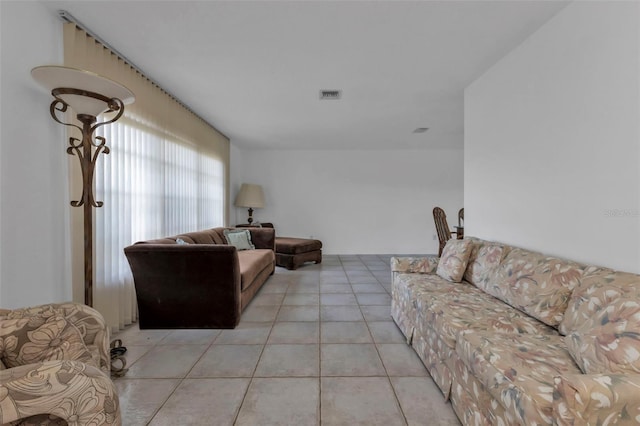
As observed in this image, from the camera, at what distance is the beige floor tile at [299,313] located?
264 centimetres

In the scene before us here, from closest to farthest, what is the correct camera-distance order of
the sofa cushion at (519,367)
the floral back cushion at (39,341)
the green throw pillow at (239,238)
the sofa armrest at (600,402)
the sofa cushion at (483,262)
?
the sofa armrest at (600,402) < the sofa cushion at (519,367) < the floral back cushion at (39,341) < the sofa cushion at (483,262) < the green throw pillow at (239,238)

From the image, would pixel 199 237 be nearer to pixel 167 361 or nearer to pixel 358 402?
pixel 167 361

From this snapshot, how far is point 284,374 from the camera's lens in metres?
1.76

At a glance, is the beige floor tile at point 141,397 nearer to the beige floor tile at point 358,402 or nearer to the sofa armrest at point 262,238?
the beige floor tile at point 358,402

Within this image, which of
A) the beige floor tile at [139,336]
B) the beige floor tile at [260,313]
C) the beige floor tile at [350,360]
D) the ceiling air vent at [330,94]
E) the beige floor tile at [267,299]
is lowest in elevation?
the beige floor tile at [139,336]

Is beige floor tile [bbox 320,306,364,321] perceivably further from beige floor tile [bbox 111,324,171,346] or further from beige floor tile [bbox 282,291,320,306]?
beige floor tile [bbox 111,324,171,346]

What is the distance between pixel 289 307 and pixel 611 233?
8.52ft

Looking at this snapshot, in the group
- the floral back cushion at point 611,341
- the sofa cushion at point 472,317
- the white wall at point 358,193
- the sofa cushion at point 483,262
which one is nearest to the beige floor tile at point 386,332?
the sofa cushion at point 472,317

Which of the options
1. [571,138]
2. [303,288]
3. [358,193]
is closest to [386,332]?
[303,288]

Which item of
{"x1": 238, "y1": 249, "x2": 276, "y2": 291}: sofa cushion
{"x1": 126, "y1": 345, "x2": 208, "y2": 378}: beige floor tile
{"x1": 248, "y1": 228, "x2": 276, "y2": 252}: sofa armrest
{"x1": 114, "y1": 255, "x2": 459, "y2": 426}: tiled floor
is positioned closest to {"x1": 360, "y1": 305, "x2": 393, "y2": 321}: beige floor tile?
{"x1": 114, "y1": 255, "x2": 459, "y2": 426}: tiled floor

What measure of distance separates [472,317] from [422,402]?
562mm

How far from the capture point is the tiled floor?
1.43m

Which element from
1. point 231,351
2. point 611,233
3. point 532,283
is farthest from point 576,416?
point 231,351

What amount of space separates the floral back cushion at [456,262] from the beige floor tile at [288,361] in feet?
4.24
